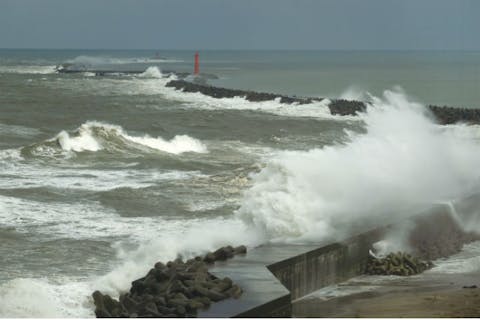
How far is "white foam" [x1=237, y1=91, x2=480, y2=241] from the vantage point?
1095cm

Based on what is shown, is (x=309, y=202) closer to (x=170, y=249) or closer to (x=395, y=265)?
(x=395, y=265)

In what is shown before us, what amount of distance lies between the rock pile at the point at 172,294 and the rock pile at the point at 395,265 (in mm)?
2553

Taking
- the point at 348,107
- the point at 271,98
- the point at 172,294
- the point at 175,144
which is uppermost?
the point at 271,98

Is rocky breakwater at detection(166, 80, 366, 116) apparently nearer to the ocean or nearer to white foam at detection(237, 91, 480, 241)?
the ocean

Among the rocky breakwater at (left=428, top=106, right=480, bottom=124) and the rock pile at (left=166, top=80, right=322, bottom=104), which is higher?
the rock pile at (left=166, top=80, right=322, bottom=104)

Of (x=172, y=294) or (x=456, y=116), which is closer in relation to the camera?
(x=172, y=294)

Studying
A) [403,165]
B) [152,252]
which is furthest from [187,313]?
[403,165]

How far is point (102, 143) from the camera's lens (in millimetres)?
23406

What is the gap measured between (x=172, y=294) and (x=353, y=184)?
5.55 m

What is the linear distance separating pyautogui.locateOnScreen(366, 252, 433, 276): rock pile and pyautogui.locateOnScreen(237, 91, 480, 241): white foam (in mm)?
550

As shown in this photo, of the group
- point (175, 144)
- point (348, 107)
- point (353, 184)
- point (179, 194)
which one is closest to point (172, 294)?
point (353, 184)

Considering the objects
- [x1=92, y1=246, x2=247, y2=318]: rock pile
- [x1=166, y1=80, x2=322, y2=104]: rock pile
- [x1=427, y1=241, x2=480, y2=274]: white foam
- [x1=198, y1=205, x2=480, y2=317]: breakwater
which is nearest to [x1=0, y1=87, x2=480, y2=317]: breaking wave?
[x1=198, y1=205, x2=480, y2=317]: breakwater

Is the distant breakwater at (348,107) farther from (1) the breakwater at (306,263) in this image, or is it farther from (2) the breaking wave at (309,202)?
(1) the breakwater at (306,263)

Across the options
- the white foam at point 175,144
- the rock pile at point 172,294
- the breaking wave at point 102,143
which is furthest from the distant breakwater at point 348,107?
the rock pile at point 172,294
